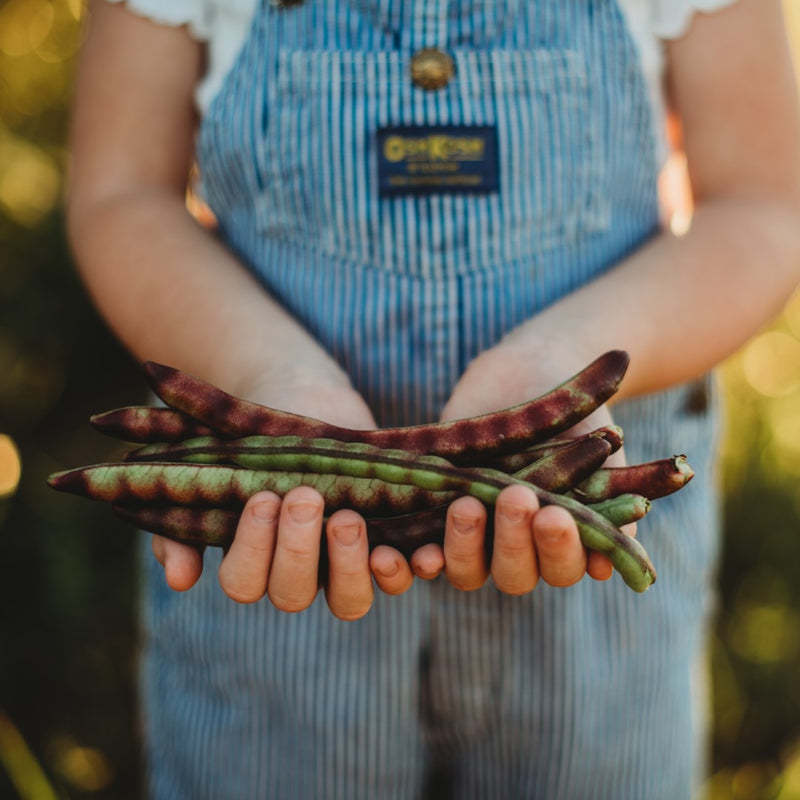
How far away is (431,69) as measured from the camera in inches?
49.7

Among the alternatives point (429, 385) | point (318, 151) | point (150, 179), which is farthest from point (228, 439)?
point (150, 179)

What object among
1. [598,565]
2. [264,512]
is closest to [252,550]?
[264,512]

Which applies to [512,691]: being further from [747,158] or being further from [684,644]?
[747,158]

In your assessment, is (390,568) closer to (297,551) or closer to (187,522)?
(297,551)

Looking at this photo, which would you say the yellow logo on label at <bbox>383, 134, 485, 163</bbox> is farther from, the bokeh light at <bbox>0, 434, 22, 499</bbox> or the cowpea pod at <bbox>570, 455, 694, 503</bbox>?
the bokeh light at <bbox>0, 434, 22, 499</bbox>

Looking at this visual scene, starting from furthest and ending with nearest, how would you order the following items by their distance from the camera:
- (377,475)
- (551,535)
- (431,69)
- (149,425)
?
(431,69) → (149,425) → (377,475) → (551,535)

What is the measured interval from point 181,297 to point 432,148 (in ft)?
1.53

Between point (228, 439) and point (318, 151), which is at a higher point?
point (318, 151)

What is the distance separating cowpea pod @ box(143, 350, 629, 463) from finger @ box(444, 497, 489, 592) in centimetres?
10

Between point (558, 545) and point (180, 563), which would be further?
point (180, 563)

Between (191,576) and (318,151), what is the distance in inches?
27.5

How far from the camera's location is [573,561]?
2.93 ft

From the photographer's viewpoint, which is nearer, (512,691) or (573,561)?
(573,561)

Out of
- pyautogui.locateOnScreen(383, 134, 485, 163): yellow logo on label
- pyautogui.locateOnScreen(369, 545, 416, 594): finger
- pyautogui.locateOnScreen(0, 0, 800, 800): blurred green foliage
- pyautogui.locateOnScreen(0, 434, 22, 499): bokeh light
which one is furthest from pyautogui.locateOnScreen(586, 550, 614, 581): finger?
pyautogui.locateOnScreen(0, 0, 800, 800): blurred green foliage
